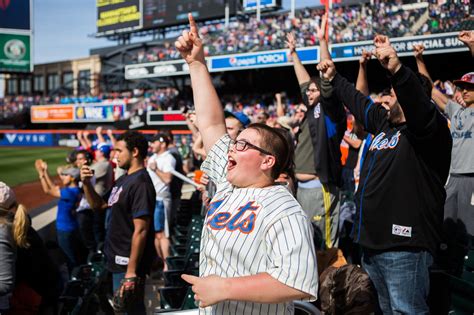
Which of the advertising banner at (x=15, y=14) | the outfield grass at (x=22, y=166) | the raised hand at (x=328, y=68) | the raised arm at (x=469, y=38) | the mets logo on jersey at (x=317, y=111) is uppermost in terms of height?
the advertising banner at (x=15, y=14)

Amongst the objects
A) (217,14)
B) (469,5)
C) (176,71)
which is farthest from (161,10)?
(469,5)

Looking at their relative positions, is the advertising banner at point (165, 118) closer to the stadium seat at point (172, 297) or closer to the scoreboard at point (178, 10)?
the scoreboard at point (178, 10)

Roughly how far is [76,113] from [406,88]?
34933 millimetres

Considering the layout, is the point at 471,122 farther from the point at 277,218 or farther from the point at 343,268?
the point at 277,218

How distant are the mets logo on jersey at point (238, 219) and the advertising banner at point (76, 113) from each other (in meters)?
30.7

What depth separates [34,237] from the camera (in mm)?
3717

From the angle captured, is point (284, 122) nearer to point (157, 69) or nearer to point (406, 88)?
point (406, 88)

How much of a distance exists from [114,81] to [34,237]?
1477 inches

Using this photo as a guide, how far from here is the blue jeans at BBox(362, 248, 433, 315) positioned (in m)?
2.41

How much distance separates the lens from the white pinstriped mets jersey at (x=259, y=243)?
4.89ft

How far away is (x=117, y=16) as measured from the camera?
1439 inches

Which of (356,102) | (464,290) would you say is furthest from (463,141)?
(464,290)

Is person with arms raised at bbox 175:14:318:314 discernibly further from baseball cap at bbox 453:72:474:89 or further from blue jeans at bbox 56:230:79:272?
blue jeans at bbox 56:230:79:272

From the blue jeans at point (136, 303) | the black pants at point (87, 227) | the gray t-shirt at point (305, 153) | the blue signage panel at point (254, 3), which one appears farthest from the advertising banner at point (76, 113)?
the blue jeans at point (136, 303)
